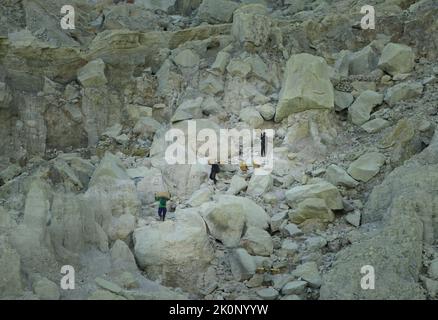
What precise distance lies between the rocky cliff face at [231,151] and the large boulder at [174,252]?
0.09ft

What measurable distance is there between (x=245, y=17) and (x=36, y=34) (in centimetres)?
612

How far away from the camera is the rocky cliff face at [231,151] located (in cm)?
860

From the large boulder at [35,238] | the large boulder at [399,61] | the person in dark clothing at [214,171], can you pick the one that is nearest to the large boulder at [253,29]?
the large boulder at [399,61]

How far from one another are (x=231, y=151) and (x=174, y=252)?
4.44 m

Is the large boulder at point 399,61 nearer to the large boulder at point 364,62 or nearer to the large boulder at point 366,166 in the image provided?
the large boulder at point 364,62

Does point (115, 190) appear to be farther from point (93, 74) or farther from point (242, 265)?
point (93, 74)

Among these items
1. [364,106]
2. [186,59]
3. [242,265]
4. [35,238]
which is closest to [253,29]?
[186,59]

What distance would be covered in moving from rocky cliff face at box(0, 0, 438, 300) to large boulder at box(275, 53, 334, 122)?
0.04 m

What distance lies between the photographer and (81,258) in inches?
346

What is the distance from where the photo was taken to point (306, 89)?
42.8 ft

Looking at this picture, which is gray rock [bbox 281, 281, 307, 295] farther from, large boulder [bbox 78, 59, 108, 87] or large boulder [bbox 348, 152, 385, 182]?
large boulder [bbox 78, 59, 108, 87]

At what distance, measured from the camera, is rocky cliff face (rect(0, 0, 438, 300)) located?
860 cm

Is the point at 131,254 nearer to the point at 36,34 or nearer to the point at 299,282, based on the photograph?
the point at 299,282
